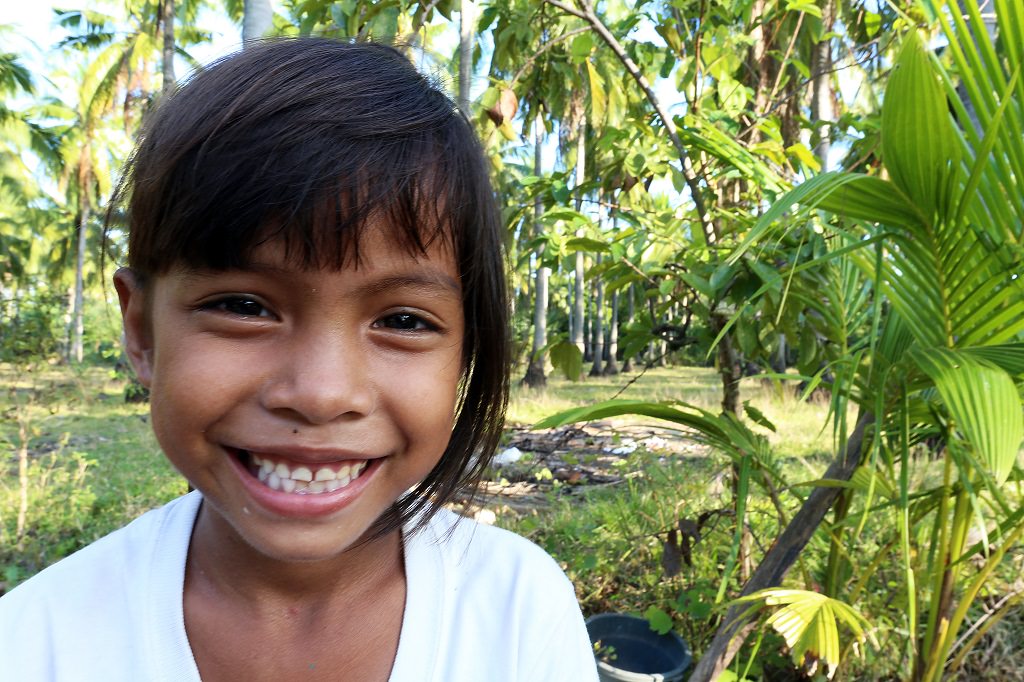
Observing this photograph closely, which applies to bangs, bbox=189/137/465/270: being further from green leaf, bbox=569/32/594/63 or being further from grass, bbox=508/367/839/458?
grass, bbox=508/367/839/458

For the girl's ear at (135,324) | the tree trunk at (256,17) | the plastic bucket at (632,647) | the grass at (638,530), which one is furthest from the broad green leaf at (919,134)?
the tree trunk at (256,17)

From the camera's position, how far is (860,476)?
5.43 ft

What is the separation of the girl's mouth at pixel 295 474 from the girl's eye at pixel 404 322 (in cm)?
17

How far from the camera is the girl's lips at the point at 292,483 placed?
793 millimetres

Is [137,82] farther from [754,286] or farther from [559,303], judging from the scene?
[559,303]

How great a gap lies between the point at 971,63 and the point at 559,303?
33.1 m

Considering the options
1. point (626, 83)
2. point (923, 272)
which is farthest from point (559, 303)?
point (923, 272)

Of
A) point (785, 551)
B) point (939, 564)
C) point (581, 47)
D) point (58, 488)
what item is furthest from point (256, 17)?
point (58, 488)

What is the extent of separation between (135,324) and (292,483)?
349 mm

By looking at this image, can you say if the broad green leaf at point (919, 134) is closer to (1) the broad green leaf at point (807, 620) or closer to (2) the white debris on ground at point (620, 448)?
(1) the broad green leaf at point (807, 620)

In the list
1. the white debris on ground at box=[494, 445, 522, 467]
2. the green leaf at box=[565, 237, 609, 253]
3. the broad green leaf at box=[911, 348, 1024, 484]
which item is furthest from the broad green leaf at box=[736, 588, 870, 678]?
the white debris on ground at box=[494, 445, 522, 467]

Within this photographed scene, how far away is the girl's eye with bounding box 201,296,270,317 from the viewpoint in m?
0.77

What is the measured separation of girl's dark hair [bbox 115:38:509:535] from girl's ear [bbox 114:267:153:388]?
0.04 metres

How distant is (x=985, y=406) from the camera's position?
1.13 m
